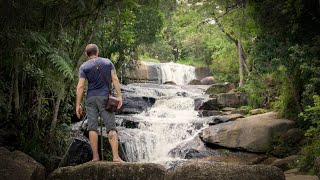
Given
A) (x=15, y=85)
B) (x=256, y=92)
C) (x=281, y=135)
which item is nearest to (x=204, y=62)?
(x=256, y=92)

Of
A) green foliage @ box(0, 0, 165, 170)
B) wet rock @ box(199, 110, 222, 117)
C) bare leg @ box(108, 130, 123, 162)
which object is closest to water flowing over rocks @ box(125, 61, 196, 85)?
wet rock @ box(199, 110, 222, 117)

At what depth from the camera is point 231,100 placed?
1805 centimetres

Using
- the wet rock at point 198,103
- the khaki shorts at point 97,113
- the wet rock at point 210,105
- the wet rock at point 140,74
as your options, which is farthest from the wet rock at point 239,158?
the wet rock at point 140,74

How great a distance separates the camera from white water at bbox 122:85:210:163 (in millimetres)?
11852

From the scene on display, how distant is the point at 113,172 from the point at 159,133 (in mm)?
8775

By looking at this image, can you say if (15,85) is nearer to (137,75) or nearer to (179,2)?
(179,2)

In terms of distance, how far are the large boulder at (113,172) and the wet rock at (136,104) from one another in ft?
39.2

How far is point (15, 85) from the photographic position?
19.6 ft

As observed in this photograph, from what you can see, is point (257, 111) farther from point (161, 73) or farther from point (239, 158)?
point (161, 73)

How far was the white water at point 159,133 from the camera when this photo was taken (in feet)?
38.9

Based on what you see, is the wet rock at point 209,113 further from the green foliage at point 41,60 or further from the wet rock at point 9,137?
the wet rock at point 9,137

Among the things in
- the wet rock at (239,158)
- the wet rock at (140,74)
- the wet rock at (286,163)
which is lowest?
the wet rock at (239,158)

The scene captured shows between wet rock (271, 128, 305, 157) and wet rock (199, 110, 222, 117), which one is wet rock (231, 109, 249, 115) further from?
wet rock (271, 128, 305, 157)

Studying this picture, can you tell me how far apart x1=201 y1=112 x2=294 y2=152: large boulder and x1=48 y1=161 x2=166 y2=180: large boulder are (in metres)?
7.56
